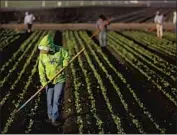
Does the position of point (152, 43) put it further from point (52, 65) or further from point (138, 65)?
point (52, 65)

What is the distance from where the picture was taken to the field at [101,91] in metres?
8.91

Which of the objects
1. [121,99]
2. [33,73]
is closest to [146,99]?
[121,99]

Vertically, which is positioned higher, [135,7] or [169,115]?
[135,7]

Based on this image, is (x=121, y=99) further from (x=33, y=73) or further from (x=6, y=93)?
(x=33, y=73)

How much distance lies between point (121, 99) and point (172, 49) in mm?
8469

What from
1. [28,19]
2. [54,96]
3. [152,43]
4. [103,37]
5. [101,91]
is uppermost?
[28,19]

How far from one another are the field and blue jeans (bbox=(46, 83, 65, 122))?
0.99ft

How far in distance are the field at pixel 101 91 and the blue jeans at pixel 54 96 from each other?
30 centimetres

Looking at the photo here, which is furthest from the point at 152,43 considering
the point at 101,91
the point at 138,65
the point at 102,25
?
the point at 101,91

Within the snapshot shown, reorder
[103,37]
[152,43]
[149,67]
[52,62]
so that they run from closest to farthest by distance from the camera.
→ [52,62], [149,67], [103,37], [152,43]

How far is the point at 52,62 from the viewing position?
8.41 metres

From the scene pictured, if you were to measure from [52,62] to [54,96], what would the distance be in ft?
1.97

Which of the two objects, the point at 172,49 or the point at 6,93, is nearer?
the point at 6,93

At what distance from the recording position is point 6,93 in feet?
36.3
